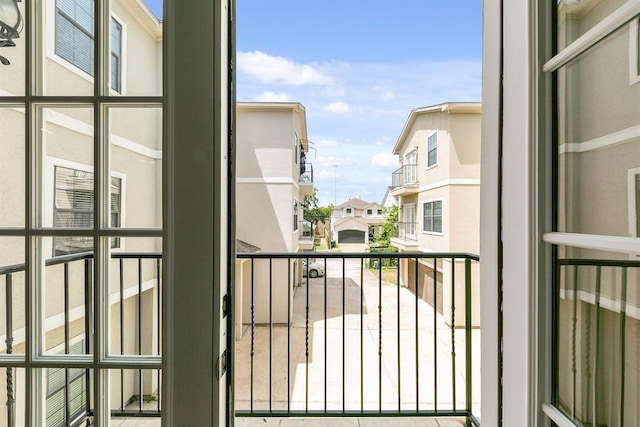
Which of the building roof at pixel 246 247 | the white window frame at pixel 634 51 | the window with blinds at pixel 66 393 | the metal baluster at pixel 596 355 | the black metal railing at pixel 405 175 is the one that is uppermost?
the black metal railing at pixel 405 175

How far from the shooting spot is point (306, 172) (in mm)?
10555

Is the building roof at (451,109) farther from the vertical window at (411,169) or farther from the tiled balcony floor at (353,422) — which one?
the tiled balcony floor at (353,422)

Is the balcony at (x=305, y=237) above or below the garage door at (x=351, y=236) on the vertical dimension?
above

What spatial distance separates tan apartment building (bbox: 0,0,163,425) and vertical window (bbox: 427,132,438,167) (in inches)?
348

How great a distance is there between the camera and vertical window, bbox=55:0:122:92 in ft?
2.47

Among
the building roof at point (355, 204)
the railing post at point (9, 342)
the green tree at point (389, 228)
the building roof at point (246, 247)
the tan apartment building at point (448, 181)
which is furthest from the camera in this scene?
the building roof at point (355, 204)

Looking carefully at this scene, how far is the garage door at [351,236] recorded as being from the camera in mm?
21375

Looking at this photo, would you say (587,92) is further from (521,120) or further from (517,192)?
(517,192)

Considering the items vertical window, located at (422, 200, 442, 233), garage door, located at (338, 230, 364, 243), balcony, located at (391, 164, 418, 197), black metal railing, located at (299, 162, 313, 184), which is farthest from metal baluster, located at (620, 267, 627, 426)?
garage door, located at (338, 230, 364, 243)

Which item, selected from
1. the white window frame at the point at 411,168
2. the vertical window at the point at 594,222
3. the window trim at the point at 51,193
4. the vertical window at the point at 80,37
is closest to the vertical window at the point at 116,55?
the vertical window at the point at 80,37

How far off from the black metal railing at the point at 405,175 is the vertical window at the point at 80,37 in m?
9.92

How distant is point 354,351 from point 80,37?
5234 millimetres

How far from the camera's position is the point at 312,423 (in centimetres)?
190

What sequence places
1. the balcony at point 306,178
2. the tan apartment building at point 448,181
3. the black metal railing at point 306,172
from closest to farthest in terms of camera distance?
the tan apartment building at point 448,181
the balcony at point 306,178
the black metal railing at point 306,172
